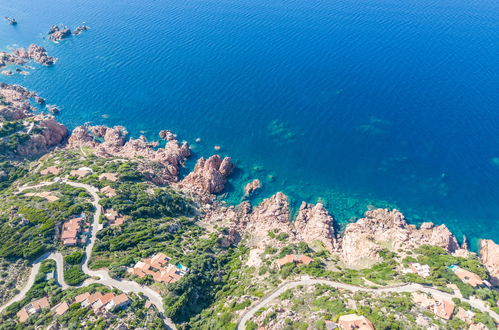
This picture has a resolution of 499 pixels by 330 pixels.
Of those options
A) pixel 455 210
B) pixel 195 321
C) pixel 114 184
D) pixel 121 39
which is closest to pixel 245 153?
pixel 114 184

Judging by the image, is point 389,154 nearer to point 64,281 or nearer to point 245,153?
point 245,153

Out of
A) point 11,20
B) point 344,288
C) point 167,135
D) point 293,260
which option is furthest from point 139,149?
point 11,20

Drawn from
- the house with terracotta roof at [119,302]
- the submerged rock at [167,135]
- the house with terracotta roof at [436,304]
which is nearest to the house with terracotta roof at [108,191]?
the house with terracotta roof at [119,302]

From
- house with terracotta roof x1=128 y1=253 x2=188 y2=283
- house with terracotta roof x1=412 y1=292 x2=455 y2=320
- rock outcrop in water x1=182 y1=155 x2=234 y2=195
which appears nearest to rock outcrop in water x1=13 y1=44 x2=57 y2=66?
rock outcrop in water x1=182 y1=155 x2=234 y2=195

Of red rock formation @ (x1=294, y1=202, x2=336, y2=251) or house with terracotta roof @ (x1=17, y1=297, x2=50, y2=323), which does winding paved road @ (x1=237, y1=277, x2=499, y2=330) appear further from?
house with terracotta roof @ (x1=17, y1=297, x2=50, y2=323)

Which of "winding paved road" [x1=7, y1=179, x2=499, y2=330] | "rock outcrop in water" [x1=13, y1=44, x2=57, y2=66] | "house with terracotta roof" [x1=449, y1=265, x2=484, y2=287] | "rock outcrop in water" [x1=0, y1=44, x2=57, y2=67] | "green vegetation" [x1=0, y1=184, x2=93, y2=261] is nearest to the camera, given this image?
"winding paved road" [x1=7, y1=179, x2=499, y2=330]

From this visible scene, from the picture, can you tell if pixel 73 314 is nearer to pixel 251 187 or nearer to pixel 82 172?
pixel 82 172
